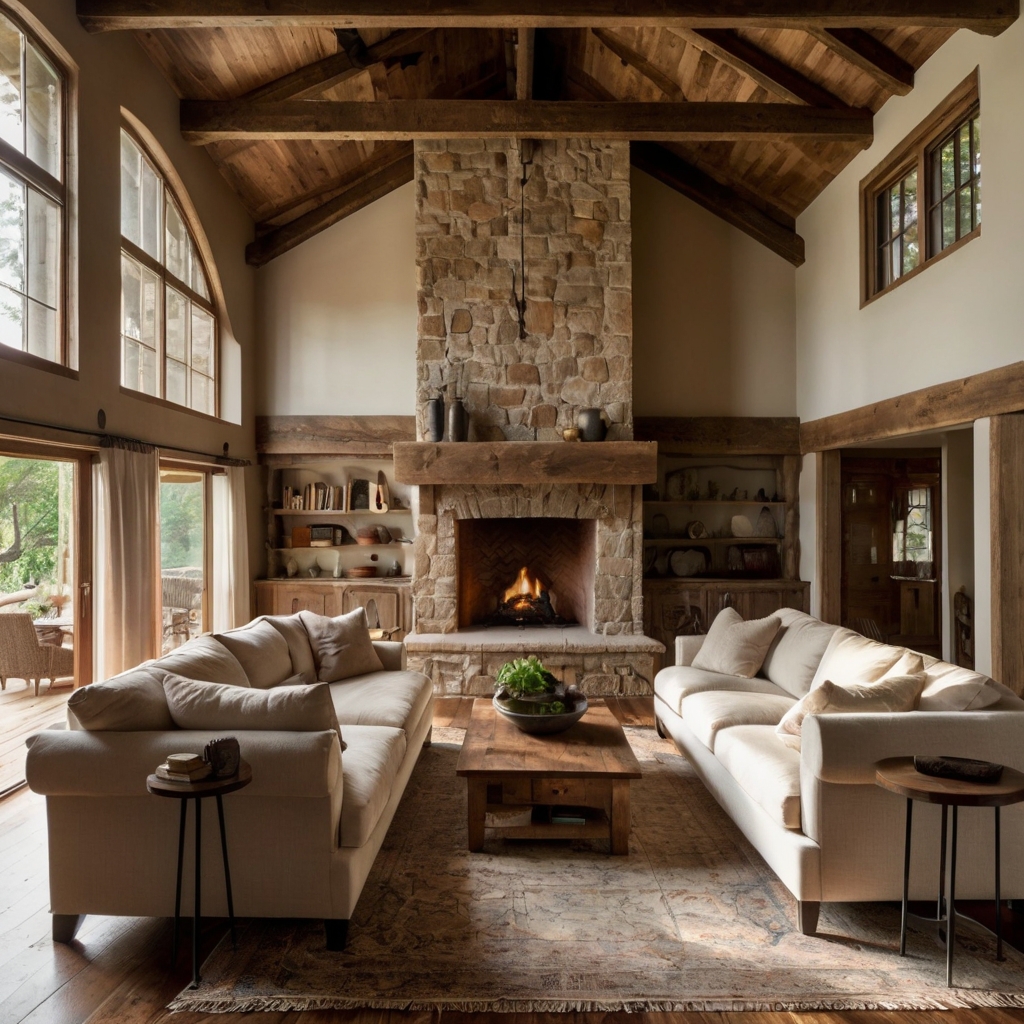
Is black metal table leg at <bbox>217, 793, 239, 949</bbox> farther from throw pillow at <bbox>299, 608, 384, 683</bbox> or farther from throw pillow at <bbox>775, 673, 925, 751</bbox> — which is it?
throw pillow at <bbox>775, 673, 925, 751</bbox>

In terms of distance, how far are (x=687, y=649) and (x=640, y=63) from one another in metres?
4.71

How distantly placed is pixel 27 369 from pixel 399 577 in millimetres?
4218

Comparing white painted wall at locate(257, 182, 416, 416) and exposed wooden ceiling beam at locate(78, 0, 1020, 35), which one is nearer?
exposed wooden ceiling beam at locate(78, 0, 1020, 35)

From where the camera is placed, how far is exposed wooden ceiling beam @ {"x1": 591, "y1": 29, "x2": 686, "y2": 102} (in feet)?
20.8

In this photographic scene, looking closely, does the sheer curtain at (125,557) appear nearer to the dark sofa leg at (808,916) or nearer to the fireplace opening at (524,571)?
the fireplace opening at (524,571)

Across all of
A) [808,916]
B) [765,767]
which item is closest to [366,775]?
[765,767]

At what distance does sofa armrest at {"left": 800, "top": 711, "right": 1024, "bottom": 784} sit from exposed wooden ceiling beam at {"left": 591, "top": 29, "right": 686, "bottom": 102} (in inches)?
220

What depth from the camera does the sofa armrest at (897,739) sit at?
272cm

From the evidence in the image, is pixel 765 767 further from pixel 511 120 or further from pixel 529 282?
pixel 511 120

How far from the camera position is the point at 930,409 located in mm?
5145

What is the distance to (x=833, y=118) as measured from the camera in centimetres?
596

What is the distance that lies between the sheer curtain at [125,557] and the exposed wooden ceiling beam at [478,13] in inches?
96.7

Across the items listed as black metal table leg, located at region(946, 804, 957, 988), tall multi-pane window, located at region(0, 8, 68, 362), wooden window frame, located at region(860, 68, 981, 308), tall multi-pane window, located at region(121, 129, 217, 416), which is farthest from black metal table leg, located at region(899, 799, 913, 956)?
tall multi-pane window, located at region(121, 129, 217, 416)

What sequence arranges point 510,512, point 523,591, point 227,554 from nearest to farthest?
1. point 510,512
2. point 227,554
3. point 523,591
